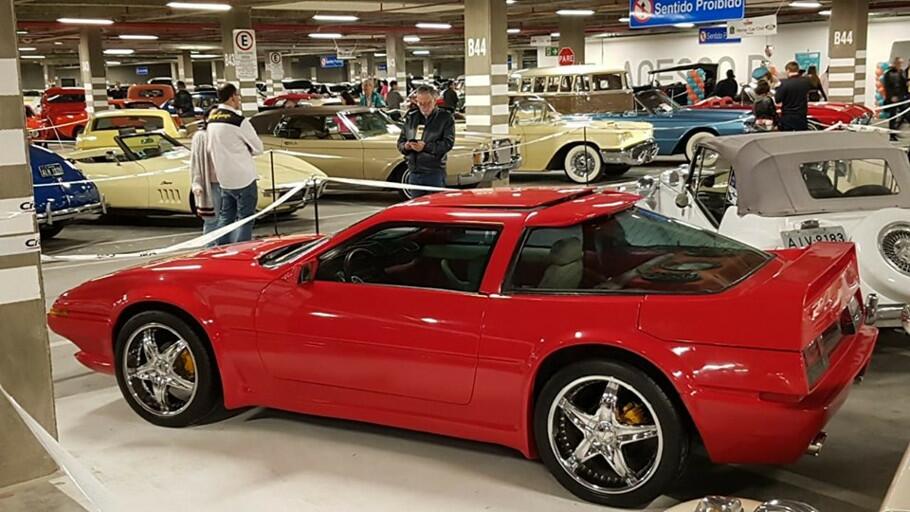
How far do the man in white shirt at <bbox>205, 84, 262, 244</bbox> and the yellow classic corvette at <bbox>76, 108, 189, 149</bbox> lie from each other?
8583 millimetres

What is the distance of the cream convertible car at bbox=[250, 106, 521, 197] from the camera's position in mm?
14039

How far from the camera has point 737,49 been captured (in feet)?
112

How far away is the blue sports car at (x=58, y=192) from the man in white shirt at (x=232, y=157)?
3109 mm

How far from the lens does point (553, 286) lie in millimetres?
4195

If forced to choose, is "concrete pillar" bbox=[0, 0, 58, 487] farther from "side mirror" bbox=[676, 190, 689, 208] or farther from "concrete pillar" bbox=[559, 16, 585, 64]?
"concrete pillar" bbox=[559, 16, 585, 64]

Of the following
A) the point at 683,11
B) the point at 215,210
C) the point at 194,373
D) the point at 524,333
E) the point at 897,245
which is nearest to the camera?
the point at 524,333

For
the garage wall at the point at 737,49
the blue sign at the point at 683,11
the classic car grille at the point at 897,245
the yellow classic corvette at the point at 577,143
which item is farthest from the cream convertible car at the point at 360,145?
the garage wall at the point at 737,49

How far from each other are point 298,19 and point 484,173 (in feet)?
53.8

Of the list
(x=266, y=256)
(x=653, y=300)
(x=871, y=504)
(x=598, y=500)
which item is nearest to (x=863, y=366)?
(x=871, y=504)

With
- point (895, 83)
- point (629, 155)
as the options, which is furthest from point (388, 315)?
point (895, 83)

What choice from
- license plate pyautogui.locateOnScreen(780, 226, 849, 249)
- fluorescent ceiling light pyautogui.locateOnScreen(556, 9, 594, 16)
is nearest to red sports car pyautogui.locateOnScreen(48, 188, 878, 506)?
license plate pyautogui.locateOnScreen(780, 226, 849, 249)

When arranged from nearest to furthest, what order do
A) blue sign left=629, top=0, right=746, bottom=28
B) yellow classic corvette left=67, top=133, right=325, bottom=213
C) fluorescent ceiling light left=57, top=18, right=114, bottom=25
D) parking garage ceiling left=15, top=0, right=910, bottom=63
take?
1. yellow classic corvette left=67, top=133, right=325, bottom=213
2. blue sign left=629, top=0, right=746, bottom=28
3. parking garage ceiling left=15, top=0, right=910, bottom=63
4. fluorescent ceiling light left=57, top=18, right=114, bottom=25

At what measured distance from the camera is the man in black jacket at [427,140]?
931 cm

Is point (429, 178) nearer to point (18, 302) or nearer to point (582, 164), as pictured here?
point (18, 302)
